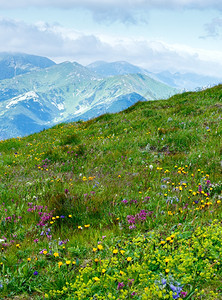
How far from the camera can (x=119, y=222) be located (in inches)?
170

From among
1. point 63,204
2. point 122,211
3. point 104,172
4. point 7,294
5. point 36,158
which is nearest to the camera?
point 7,294

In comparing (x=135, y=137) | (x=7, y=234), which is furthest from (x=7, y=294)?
(x=135, y=137)

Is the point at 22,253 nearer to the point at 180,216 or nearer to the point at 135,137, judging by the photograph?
the point at 180,216

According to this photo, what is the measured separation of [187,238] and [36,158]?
7041mm

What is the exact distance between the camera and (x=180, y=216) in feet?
14.1

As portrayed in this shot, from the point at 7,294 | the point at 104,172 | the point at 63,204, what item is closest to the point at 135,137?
the point at 104,172

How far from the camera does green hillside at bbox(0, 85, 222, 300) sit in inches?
114

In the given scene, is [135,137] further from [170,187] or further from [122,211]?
[122,211]

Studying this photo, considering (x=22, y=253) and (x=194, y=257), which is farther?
(x=22, y=253)

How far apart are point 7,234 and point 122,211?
216 cm

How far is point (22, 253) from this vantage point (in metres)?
3.68

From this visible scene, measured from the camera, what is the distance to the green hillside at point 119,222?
9.50 ft

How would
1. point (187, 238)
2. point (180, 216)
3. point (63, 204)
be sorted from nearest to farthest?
point (187, 238) → point (180, 216) → point (63, 204)

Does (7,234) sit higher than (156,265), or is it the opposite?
(156,265)
